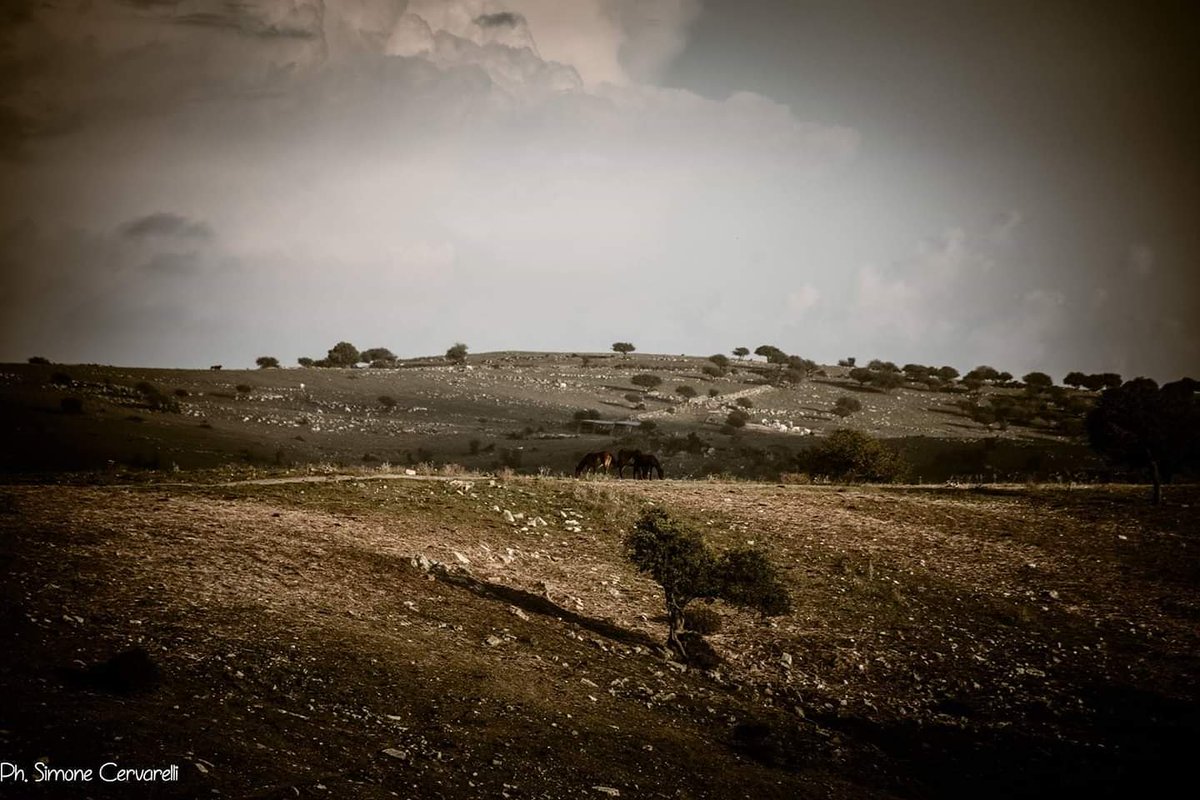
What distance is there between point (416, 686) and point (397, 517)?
11.2 m

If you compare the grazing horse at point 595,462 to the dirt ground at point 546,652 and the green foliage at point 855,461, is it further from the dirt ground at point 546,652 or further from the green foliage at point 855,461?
the green foliage at point 855,461

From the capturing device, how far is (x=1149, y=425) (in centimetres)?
3412

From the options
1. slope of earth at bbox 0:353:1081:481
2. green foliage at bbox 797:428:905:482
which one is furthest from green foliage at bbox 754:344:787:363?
green foliage at bbox 797:428:905:482

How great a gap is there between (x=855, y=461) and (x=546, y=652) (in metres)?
31.1

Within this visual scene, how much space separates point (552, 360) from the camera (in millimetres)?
139500

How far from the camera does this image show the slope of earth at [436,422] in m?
51.7

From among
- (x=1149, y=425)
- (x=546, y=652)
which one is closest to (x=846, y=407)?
(x=1149, y=425)

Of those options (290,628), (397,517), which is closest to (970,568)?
(397,517)

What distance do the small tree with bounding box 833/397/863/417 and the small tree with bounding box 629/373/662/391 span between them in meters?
26.4

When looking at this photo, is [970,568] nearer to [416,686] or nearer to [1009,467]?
[416,686]

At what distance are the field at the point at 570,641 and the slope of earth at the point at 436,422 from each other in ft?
81.9

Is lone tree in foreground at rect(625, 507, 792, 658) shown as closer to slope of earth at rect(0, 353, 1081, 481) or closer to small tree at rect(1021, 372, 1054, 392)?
slope of earth at rect(0, 353, 1081, 481)

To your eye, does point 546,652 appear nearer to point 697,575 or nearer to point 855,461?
point 697,575

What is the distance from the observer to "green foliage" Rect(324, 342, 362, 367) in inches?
5004
